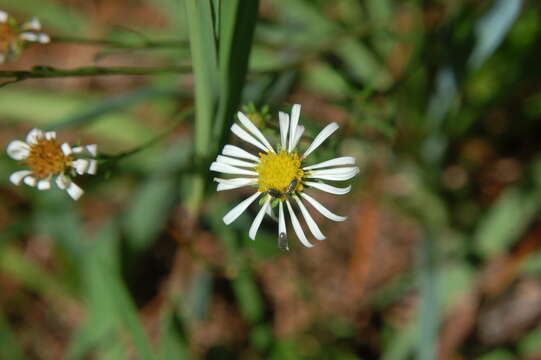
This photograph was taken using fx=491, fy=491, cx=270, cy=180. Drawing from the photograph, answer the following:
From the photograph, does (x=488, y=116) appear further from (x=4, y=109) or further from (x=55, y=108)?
(x=4, y=109)

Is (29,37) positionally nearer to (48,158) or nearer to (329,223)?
(48,158)

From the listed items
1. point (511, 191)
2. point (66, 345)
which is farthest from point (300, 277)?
point (66, 345)

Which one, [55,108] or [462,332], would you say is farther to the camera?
[55,108]

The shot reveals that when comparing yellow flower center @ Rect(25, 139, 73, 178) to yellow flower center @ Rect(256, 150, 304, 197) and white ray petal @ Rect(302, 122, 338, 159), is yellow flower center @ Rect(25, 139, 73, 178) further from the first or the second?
white ray petal @ Rect(302, 122, 338, 159)

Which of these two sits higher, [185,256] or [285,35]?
[285,35]

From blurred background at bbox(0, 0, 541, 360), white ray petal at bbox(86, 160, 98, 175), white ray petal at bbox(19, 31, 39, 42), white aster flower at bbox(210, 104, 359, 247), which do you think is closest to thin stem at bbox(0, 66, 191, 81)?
white ray petal at bbox(19, 31, 39, 42)

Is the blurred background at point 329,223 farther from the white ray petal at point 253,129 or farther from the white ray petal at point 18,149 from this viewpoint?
the white ray petal at point 253,129
